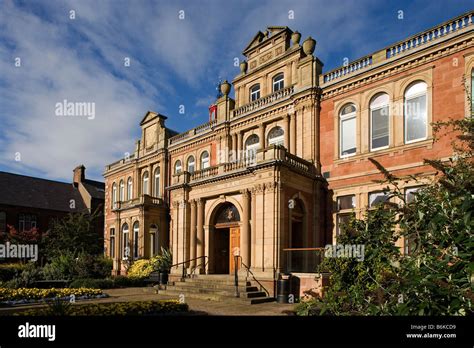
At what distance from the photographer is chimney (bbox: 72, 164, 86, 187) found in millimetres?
47312

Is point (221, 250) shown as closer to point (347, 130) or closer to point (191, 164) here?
point (191, 164)

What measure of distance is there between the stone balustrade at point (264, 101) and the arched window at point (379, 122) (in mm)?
4392

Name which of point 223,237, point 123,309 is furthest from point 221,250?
point 123,309

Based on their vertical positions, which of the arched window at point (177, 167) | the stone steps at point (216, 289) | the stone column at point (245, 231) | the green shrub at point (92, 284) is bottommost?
the green shrub at point (92, 284)

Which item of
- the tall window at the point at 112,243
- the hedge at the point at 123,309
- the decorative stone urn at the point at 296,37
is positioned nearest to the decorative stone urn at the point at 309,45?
the decorative stone urn at the point at 296,37

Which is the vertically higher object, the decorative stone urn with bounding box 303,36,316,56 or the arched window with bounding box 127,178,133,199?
the decorative stone urn with bounding box 303,36,316,56

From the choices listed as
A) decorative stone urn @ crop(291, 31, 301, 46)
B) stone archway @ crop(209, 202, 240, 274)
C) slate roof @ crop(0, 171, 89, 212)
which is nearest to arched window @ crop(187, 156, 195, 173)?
stone archway @ crop(209, 202, 240, 274)

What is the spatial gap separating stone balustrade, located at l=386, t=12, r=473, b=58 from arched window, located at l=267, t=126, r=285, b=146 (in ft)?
21.2

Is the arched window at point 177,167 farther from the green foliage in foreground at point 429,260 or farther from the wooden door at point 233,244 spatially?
the green foliage in foreground at point 429,260

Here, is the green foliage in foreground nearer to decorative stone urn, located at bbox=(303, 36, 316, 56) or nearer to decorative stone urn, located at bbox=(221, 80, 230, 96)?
decorative stone urn, located at bbox=(303, 36, 316, 56)

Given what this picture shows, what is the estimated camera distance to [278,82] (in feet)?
69.2

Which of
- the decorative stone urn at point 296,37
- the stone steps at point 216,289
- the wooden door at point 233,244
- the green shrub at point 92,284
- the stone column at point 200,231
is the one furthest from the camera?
the decorative stone urn at point 296,37

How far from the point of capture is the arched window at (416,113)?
15211mm

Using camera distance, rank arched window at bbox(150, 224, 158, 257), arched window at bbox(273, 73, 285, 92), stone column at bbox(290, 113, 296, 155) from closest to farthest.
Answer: stone column at bbox(290, 113, 296, 155)
arched window at bbox(273, 73, 285, 92)
arched window at bbox(150, 224, 158, 257)
